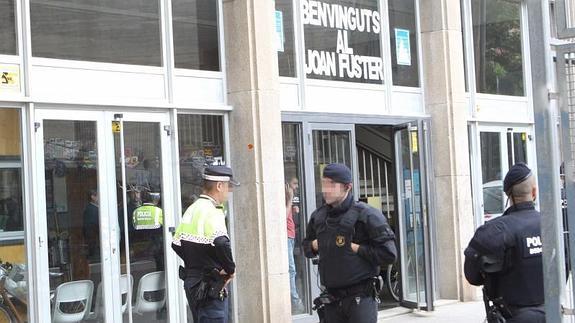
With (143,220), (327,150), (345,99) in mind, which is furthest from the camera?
(345,99)

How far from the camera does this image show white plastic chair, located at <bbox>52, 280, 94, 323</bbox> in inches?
328

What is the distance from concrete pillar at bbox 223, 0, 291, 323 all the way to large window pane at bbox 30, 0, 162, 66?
1003mm

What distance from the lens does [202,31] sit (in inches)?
391

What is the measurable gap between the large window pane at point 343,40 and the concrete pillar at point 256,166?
1.32 metres

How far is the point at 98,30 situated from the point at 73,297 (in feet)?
9.00

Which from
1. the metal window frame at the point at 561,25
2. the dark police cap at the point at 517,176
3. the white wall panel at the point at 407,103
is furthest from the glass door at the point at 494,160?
the metal window frame at the point at 561,25

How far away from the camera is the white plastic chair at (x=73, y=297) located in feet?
27.3

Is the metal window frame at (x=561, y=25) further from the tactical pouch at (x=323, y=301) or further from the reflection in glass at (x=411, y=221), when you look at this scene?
the reflection in glass at (x=411, y=221)

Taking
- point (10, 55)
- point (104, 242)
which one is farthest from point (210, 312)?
point (10, 55)

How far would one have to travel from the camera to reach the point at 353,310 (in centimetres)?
565

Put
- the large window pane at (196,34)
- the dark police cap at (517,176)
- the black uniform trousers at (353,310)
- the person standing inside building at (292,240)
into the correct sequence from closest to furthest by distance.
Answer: the dark police cap at (517,176) → the black uniform trousers at (353,310) → the large window pane at (196,34) → the person standing inside building at (292,240)

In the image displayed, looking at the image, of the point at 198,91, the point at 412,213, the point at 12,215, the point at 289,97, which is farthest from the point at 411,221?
the point at 12,215

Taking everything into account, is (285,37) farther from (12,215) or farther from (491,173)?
(491,173)

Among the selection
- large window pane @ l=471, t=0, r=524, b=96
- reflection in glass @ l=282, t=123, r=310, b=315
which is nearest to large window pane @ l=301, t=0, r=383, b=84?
reflection in glass @ l=282, t=123, r=310, b=315
